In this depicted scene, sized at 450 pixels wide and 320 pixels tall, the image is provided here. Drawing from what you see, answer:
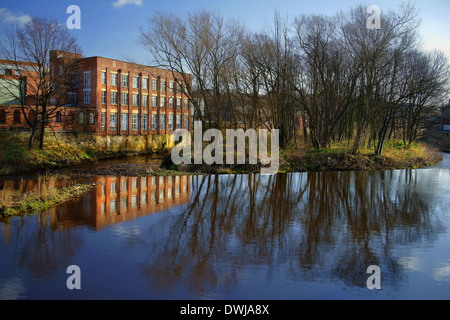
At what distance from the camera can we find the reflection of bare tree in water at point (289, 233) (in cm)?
761

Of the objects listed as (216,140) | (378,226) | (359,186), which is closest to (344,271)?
(378,226)

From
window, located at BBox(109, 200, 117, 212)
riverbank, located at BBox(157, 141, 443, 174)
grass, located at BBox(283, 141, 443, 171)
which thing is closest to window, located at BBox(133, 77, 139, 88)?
riverbank, located at BBox(157, 141, 443, 174)

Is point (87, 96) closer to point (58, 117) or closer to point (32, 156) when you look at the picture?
point (58, 117)

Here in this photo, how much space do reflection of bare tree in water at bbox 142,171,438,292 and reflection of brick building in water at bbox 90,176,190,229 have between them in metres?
1.09

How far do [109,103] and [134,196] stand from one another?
33.7 m

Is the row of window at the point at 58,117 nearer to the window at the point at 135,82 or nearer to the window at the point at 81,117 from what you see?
the window at the point at 81,117

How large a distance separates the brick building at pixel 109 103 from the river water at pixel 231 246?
24221mm

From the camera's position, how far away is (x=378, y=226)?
442 inches

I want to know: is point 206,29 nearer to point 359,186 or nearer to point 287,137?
point 287,137

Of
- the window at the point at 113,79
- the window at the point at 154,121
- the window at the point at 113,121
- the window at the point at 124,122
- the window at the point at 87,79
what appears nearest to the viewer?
the window at the point at 87,79

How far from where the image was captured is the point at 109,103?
153ft

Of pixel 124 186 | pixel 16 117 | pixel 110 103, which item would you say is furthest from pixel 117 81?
pixel 124 186

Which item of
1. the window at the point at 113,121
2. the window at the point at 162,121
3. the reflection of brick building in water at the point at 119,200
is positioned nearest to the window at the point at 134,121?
the window at the point at 113,121
